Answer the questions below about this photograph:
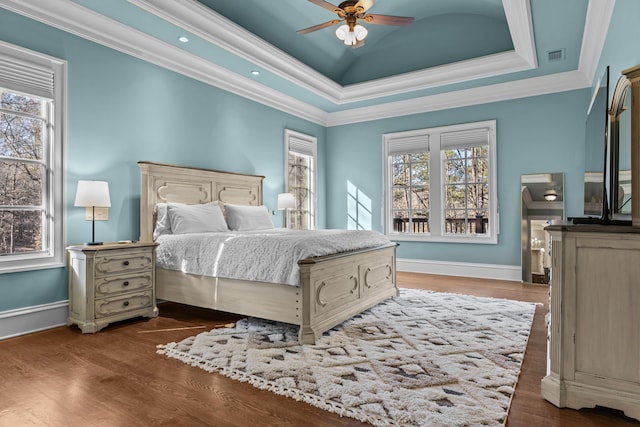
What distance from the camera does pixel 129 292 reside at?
Answer: 3410 millimetres

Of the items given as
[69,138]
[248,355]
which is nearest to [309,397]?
[248,355]

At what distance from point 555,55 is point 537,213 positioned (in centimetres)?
205

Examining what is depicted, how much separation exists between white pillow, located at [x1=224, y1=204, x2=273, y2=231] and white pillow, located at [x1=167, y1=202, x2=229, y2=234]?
0.69 feet

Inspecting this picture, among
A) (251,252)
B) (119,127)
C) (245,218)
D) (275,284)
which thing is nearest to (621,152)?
(275,284)

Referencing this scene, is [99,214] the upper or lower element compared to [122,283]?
upper

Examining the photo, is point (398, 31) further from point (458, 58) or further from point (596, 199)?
point (596, 199)

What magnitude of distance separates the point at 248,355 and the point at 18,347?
1.78 m

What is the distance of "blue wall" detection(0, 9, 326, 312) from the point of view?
326 cm

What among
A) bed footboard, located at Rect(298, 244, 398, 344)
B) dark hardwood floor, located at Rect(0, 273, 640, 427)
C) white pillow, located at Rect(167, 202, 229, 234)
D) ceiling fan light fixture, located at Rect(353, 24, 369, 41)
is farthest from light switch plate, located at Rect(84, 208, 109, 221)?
ceiling fan light fixture, located at Rect(353, 24, 369, 41)

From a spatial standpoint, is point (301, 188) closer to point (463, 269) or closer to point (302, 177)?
point (302, 177)

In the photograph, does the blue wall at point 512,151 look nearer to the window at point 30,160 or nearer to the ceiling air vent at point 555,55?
the ceiling air vent at point 555,55

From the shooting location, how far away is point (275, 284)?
2975 millimetres

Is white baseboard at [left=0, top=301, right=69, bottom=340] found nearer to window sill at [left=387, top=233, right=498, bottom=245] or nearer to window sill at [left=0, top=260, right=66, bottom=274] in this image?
window sill at [left=0, top=260, right=66, bottom=274]

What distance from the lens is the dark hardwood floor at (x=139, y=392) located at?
1785 mm
